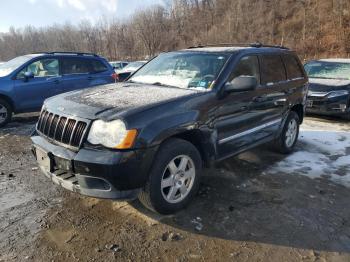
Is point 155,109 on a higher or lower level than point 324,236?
higher

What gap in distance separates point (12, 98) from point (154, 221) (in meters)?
5.78

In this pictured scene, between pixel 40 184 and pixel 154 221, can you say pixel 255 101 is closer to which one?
pixel 154 221

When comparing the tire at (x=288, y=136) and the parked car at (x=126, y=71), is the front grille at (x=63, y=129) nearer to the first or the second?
the tire at (x=288, y=136)

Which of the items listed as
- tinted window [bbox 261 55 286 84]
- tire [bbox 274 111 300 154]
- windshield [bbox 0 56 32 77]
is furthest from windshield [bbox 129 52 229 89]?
windshield [bbox 0 56 32 77]

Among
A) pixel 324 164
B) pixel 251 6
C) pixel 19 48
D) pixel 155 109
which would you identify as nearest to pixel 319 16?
pixel 251 6

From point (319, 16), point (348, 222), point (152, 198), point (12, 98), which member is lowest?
point (348, 222)

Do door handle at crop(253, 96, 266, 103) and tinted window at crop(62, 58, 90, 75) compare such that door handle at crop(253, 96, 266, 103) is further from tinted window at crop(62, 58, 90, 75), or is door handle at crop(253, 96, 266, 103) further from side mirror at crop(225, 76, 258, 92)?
tinted window at crop(62, 58, 90, 75)

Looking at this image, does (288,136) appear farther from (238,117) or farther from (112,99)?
(112,99)

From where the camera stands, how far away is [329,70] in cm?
948

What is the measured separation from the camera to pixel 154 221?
137 inches

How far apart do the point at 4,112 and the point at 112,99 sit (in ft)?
17.1

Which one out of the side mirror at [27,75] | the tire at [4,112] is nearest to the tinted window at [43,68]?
the side mirror at [27,75]

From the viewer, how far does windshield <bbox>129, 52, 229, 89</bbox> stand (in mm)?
4027

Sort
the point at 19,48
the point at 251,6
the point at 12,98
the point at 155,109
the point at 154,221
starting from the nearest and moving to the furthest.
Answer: the point at 155,109
the point at 154,221
the point at 12,98
the point at 251,6
the point at 19,48
